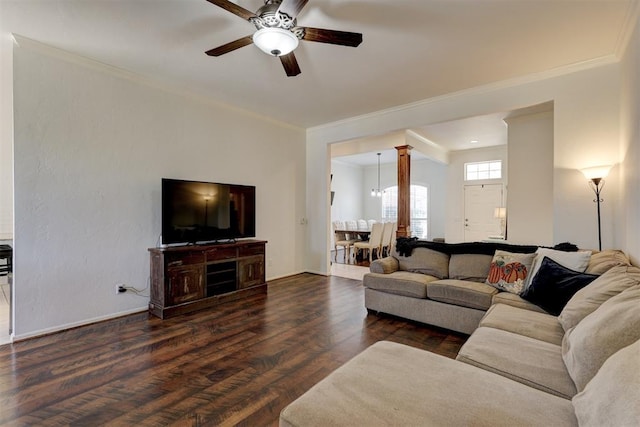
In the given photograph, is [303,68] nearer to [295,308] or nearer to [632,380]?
[295,308]

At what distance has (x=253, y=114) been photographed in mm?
5086

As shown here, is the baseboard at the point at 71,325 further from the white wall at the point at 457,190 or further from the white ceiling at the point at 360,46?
the white wall at the point at 457,190

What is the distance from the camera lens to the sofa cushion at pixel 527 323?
76.4 inches

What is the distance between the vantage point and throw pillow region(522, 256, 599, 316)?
2287 mm

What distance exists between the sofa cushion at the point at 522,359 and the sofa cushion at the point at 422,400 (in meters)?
0.17

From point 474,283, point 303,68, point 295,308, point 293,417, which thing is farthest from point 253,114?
point 293,417

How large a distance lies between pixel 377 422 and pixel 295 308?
9.50 ft

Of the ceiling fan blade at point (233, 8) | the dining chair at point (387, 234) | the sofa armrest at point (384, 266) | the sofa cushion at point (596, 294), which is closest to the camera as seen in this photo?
the sofa cushion at point (596, 294)

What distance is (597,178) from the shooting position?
316 centimetres

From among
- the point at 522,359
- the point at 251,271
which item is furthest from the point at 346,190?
the point at 522,359

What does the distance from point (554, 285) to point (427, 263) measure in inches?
55.9

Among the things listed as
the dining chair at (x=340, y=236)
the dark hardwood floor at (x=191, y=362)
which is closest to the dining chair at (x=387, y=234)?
the dining chair at (x=340, y=236)

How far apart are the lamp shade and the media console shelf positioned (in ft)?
13.4

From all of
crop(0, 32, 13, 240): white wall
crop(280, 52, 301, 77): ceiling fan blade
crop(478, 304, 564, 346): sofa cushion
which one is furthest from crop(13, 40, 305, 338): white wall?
crop(478, 304, 564, 346): sofa cushion
